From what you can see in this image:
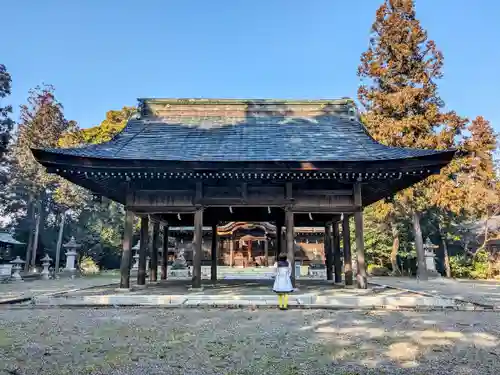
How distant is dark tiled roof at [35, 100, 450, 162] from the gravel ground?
4.29 metres

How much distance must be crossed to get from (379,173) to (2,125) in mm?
24738

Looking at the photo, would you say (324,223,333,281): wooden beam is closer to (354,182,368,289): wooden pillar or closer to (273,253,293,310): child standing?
(354,182,368,289): wooden pillar

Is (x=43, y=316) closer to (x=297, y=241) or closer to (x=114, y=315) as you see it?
(x=114, y=315)

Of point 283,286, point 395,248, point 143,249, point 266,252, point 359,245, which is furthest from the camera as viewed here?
point 266,252

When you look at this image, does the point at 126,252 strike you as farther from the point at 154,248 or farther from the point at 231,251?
the point at 231,251

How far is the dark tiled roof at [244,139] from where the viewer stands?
10.0 metres

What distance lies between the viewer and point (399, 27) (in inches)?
901

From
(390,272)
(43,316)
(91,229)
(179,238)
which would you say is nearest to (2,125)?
(91,229)

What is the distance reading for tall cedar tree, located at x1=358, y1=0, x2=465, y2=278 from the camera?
21609 mm

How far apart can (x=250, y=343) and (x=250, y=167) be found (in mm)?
5291

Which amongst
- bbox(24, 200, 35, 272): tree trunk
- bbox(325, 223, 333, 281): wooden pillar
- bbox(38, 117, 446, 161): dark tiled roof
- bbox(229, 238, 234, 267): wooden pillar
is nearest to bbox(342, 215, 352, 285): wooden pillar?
bbox(38, 117, 446, 161): dark tiled roof

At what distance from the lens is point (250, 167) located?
9492mm

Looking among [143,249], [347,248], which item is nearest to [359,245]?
[347,248]

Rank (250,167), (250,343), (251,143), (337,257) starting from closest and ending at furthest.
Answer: (250,343), (250,167), (251,143), (337,257)
